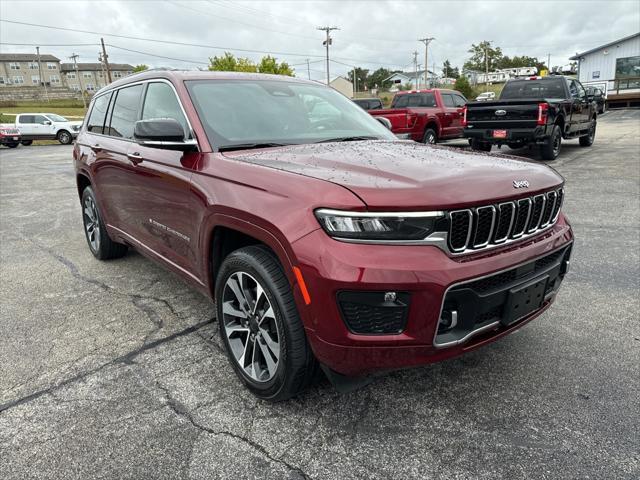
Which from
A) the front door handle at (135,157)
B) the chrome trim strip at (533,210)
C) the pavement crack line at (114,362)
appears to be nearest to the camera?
the chrome trim strip at (533,210)

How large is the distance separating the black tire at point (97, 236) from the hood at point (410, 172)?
274 centimetres

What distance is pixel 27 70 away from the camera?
108m

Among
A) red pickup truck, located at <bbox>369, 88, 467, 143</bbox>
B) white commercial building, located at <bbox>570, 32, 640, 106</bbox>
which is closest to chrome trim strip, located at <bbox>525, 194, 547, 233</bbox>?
red pickup truck, located at <bbox>369, 88, 467, 143</bbox>

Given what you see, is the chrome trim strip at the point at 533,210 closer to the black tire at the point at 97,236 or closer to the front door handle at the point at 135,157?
the front door handle at the point at 135,157

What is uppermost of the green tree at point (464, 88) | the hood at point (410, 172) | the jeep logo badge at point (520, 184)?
the green tree at point (464, 88)

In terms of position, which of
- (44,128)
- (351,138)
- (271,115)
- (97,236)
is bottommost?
(97,236)

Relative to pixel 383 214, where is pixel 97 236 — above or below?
below

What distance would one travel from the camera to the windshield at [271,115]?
3041 millimetres

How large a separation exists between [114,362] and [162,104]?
178 centimetres

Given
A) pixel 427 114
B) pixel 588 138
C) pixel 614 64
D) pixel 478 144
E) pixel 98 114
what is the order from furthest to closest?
1. pixel 614 64
2. pixel 588 138
3. pixel 427 114
4. pixel 478 144
5. pixel 98 114

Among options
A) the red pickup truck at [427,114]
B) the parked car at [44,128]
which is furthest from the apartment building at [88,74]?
the red pickup truck at [427,114]

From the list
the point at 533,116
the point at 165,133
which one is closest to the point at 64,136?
the point at 533,116

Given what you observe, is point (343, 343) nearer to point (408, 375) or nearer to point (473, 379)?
point (408, 375)

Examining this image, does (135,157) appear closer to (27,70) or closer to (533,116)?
(533,116)
